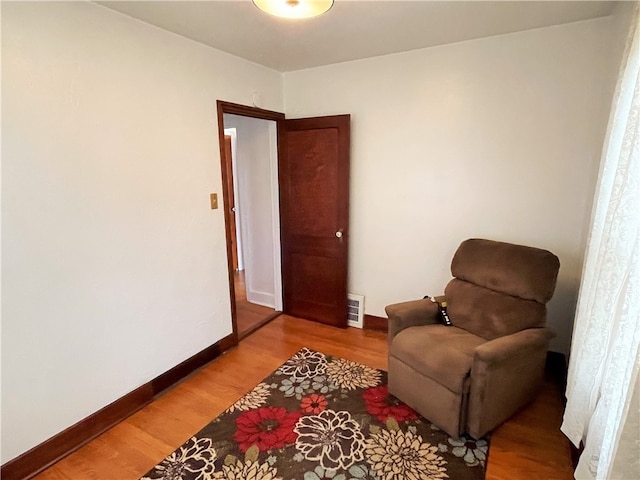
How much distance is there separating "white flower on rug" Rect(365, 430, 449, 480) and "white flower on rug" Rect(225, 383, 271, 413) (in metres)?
0.76

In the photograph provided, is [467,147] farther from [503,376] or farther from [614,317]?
[614,317]

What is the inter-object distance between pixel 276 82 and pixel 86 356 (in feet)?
8.77

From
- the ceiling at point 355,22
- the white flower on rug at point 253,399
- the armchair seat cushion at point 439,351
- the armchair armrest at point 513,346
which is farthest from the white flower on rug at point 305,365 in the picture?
the ceiling at point 355,22

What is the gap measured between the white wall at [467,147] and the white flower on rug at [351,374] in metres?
0.73

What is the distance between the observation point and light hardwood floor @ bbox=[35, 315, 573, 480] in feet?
5.95

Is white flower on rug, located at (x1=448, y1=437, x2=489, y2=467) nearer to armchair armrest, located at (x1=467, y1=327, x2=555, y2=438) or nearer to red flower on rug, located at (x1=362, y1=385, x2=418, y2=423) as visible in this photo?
armchair armrest, located at (x1=467, y1=327, x2=555, y2=438)

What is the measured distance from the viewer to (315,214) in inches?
130

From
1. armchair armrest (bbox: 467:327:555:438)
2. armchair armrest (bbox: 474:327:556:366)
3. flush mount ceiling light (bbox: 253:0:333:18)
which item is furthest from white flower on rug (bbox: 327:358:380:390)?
flush mount ceiling light (bbox: 253:0:333:18)

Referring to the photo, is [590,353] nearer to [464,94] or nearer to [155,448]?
[464,94]

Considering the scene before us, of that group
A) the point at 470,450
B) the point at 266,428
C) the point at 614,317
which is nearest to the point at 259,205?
the point at 266,428

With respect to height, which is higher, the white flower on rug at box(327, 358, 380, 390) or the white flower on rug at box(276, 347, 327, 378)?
the white flower on rug at box(327, 358, 380, 390)

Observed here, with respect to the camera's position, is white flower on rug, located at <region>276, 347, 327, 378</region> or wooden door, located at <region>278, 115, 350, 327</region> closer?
white flower on rug, located at <region>276, 347, 327, 378</region>

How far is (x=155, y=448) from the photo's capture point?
1.96 m

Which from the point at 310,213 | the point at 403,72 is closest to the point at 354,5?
the point at 403,72
